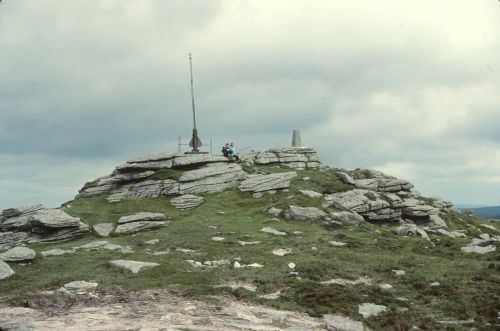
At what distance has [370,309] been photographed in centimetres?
2047

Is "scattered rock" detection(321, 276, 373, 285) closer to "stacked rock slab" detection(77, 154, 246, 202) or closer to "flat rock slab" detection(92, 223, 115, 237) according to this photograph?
"flat rock slab" detection(92, 223, 115, 237)

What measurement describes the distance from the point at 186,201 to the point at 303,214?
11.8 m

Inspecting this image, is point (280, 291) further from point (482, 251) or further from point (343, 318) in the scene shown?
point (482, 251)

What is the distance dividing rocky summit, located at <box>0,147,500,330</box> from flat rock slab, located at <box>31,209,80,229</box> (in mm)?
77

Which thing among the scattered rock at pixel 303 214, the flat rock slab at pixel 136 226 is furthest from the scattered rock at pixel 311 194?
the flat rock slab at pixel 136 226

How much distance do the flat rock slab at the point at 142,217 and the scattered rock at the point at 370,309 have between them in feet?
77.3

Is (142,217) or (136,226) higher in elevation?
(142,217)

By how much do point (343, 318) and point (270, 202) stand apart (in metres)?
27.3

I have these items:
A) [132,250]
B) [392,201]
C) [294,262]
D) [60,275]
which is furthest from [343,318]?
[392,201]

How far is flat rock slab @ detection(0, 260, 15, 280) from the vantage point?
2425 centimetres

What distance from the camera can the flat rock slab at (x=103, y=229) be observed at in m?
37.9

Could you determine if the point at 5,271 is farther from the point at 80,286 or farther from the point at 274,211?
the point at 274,211

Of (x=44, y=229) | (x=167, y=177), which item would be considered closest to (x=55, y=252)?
(x=44, y=229)

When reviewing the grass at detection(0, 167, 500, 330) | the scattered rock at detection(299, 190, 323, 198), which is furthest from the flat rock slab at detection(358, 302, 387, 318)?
the scattered rock at detection(299, 190, 323, 198)
